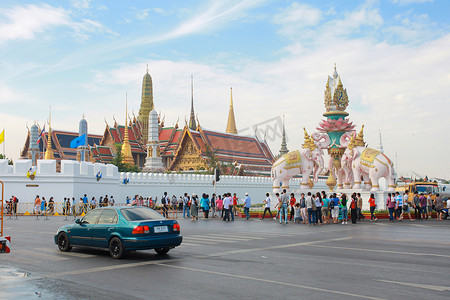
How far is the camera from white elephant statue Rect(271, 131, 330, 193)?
29.4 metres

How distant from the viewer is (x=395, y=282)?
23.8 ft

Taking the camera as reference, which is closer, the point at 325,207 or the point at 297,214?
the point at 325,207

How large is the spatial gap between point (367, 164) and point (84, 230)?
64.4 feet

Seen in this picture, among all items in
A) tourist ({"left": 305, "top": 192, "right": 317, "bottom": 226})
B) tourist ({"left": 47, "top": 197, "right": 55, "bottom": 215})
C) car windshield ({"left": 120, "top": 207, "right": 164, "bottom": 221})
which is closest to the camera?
car windshield ({"left": 120, "top": 207, "right": 164, "bottom": 221})

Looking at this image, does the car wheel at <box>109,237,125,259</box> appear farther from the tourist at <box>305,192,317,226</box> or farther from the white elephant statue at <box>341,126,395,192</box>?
the white elephant statue at <box>341,126,395,192</box>

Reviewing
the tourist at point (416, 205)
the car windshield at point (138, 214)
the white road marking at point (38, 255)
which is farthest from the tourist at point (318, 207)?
the white road marking at point (38, 255)

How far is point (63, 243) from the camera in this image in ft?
36.3

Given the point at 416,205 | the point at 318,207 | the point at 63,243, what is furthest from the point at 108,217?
the point at 416,205

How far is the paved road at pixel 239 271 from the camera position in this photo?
261 inches

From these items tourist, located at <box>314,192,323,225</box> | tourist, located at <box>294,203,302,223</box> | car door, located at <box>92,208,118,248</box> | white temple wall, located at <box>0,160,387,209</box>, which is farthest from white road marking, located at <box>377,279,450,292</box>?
white temple wall, located at <box>0,160,387,209</box>

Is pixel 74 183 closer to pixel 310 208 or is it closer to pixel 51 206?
pixel 51 206

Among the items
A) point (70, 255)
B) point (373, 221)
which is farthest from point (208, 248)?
point (373, 221)

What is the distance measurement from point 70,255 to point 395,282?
6.71 metres

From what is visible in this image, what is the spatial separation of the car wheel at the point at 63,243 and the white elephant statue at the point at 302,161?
19.5 metres
